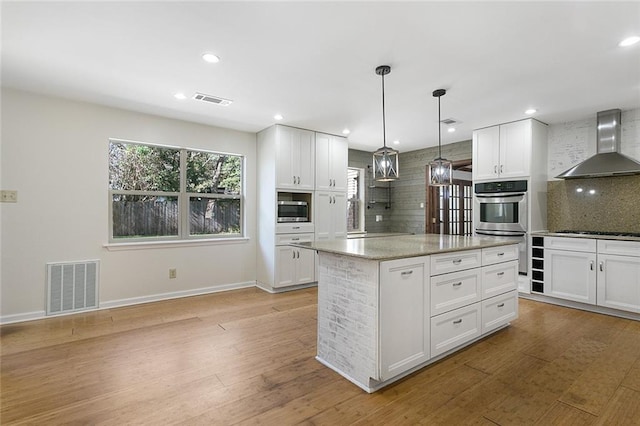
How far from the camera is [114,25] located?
2174 millimetres

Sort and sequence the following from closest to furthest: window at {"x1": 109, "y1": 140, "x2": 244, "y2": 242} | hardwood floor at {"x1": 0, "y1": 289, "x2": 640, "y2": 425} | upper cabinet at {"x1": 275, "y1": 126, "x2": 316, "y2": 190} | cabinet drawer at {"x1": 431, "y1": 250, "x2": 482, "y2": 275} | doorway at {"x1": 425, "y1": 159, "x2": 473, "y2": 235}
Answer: hardwood floor at {"x1": 0, "y1": 289, "x2": 640, "y2": 425} < cabinet drawer at {"x1": 431, "y1": 250, "x2": 482, "y2": 275} < window at {"x1": 109, "y1": 140, "x2": 244, "y2": 242} < upper cabinet at {"x1": 275, "y1": 126, "x2": 316, "y2": 190} < doorway at {"x1": 425, "y1": 159, "x2": 473, "y2": 235}

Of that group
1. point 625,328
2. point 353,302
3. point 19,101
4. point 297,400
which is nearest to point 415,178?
point 625,328

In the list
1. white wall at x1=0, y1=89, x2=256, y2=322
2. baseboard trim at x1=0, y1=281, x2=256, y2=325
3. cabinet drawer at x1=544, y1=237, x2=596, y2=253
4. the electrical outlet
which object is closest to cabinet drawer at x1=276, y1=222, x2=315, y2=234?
baseboard trim at x1=0, y1=281, x2=256, y2=325

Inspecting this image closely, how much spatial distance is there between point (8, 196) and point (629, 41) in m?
5.80

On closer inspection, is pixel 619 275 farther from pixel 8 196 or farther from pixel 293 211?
pixel 8 196

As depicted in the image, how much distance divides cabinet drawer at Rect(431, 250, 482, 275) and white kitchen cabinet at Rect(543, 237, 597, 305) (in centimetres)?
202

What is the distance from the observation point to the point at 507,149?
14.8 feet

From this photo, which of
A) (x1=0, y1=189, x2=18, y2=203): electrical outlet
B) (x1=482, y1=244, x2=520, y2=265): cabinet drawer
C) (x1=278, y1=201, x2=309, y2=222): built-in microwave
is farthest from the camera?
(x1=278, y1=201, x2=309, y2=222): built-in microwave

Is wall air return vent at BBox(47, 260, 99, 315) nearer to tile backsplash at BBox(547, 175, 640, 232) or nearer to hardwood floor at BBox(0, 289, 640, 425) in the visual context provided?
hardwood floor at BBox(0, 289, 640, 425)

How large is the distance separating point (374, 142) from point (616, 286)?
12.6 feet

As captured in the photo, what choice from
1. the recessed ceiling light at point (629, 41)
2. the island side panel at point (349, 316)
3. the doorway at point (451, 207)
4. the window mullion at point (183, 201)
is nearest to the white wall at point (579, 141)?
the doorway at point (451, 207)

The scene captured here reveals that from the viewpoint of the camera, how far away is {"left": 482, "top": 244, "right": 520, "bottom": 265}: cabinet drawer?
2900mm

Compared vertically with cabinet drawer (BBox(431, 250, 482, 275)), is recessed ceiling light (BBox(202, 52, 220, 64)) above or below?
above

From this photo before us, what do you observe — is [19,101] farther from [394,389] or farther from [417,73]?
[394,389]
